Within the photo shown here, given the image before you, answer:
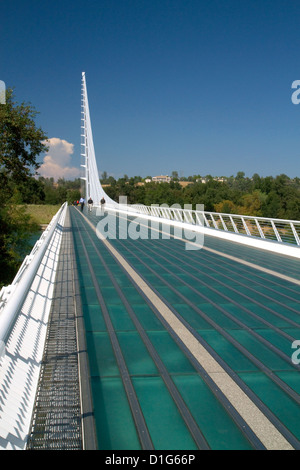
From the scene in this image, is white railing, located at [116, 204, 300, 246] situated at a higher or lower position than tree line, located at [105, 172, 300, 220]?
lower

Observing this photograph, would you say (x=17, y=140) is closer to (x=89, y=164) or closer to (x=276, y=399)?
(x=276, y=399)

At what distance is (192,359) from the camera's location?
4168mm

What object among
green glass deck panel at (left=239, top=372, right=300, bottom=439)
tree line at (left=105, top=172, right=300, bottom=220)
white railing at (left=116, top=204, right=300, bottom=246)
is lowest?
green glass deck panel at (left=239, top=372, right=300, bottom=439)

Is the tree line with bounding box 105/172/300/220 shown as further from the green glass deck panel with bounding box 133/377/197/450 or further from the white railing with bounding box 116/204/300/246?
the green glass deck panel with bounding box 133/377/197/450

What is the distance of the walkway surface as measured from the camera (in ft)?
9.66

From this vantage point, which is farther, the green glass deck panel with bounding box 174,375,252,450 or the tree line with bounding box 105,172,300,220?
the tree line with bounding box 105,172,300,220

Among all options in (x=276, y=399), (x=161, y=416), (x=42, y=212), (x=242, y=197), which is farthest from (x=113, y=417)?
(x=242, y=197)

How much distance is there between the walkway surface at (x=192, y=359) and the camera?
295cm

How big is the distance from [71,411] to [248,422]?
1.36 m

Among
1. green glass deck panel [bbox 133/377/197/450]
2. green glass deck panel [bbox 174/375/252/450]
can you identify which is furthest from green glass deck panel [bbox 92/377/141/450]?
green glass deck panel [bbox 174/375/252/450]

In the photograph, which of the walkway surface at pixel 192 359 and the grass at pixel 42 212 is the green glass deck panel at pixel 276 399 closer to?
the walkway surface at pixel 192 359

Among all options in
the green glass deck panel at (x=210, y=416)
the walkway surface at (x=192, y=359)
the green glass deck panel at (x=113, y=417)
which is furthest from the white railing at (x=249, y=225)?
the green glass deck panel at (x=113, y=417)
